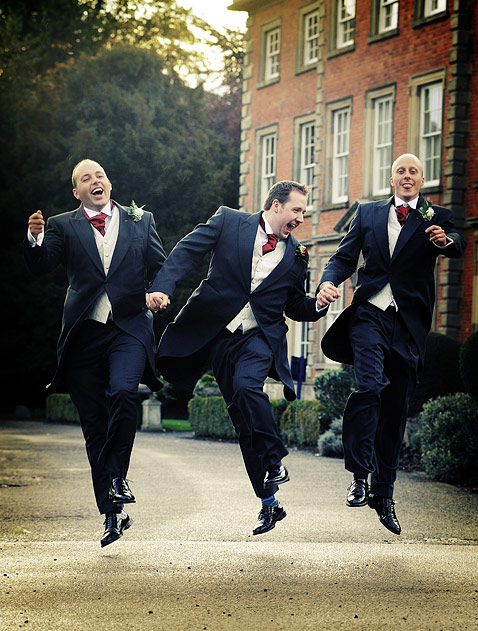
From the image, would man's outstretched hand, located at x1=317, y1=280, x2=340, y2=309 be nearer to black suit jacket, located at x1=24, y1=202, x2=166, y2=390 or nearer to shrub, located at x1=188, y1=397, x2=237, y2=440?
black suit jacket, located at x1=24, y1=202, x2=166, y2=390

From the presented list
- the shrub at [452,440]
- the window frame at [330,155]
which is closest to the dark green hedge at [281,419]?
the shrub at [452,440]

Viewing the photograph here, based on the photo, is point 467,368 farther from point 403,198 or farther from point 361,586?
point 361,586

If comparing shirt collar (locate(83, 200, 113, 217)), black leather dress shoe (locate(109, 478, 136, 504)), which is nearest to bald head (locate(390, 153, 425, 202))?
shirt collar (locate(83, 200, 113, 217))

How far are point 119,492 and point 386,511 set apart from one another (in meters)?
1.75

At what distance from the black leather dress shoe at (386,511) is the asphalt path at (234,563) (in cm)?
20

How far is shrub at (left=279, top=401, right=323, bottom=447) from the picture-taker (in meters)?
19.6

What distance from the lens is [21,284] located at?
36.5 m

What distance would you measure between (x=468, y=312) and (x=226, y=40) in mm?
21259

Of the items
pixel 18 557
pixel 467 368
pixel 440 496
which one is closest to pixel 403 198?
pixel 18 557

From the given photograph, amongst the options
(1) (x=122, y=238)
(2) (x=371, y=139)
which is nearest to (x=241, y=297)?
(1) (x=122, y=238)

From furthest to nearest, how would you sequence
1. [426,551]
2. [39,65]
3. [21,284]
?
Result: [39,65] → [21,284] → [426,551]

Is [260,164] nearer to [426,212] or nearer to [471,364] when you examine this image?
[471,364]

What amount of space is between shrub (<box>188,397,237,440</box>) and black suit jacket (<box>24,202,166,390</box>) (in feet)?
50.2

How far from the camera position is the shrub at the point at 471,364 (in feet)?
44.5
